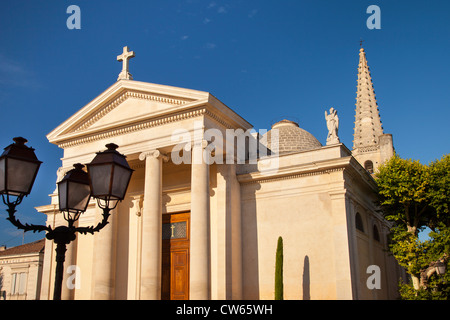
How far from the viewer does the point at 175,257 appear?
72.4ft

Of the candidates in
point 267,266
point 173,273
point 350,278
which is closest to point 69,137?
point 173,273

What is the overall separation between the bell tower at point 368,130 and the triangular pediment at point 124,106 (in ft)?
111

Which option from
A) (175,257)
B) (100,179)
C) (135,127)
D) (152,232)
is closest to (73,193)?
(100,179)

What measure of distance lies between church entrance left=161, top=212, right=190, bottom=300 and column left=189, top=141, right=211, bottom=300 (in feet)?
12.5

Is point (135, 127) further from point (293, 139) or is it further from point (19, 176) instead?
point (19, 176)

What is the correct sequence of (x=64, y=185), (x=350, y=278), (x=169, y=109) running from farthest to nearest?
(x=169, y=109)
(x=350, y=278)
(x=64, y=185)

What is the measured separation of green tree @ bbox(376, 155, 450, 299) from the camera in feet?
66.5

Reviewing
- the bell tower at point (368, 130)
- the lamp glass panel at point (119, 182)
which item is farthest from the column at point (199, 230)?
the bell tower at point (368, 130)

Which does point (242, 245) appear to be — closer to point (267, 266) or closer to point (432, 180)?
point (267, 266)

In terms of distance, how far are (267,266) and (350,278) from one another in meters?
3.70

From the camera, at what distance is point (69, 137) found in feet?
73.9

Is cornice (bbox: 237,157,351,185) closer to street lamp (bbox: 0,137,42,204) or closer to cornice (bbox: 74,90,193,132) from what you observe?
cornice (bbox: 74,90,193,132)

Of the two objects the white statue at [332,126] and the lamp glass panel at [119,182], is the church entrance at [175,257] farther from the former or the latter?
the lamp glass panel at [119,182]

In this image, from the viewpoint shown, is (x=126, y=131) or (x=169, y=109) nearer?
(x=169, y=109)
